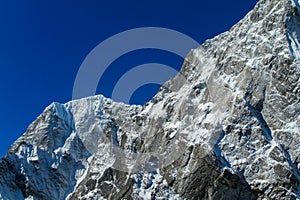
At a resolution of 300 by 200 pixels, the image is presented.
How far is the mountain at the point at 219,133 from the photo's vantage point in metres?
106

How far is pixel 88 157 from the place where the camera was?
18638cm

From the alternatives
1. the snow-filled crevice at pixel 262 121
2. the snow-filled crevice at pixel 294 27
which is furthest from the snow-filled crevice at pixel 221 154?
the snow-filled crevice at pixel 294 27

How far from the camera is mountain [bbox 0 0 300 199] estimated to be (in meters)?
106

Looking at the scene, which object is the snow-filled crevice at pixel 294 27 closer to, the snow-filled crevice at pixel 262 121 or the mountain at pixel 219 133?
A: the mountain at pixel 219 133

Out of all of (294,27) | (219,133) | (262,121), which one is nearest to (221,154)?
(219,133)

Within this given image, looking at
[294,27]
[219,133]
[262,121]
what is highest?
[294,27]

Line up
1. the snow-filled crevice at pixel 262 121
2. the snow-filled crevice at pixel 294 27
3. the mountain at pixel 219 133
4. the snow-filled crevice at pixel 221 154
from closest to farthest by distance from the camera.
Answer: the mountain at pixel 219 133, the snow-filled crevice at pixel 221 154, the snow-filled crevice at pixel 262 121, the snow-filled crevice at pixel 294 27

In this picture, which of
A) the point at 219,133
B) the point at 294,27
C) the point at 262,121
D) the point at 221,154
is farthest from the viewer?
the point at 294,27

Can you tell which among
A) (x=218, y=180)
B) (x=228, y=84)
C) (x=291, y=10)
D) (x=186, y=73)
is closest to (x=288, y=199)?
(x=218, y=180)

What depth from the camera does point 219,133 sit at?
114 metres

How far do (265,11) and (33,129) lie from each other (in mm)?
103607

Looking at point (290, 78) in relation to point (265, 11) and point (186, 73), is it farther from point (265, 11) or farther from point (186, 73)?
point (186, 73)

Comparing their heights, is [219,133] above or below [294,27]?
below

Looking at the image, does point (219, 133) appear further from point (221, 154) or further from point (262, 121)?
point (262, 121)
